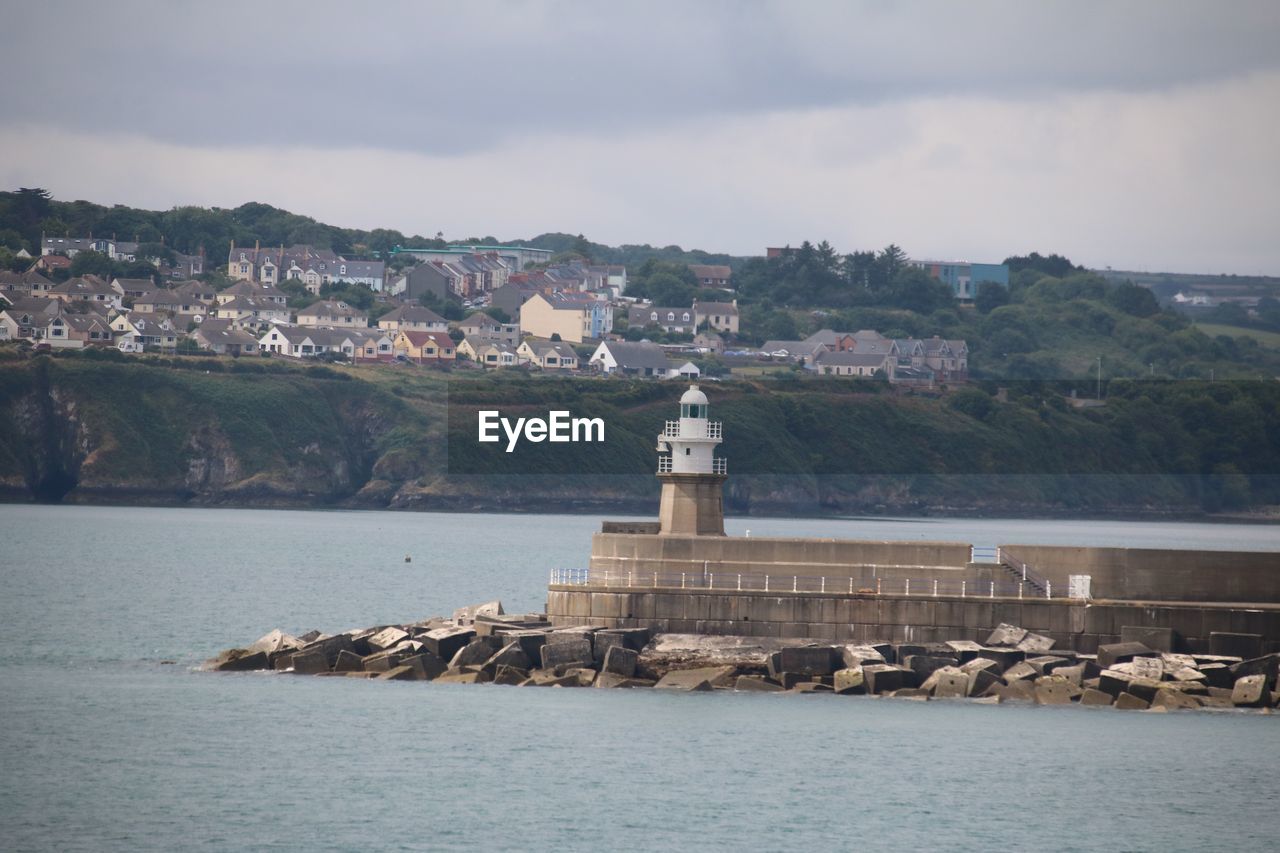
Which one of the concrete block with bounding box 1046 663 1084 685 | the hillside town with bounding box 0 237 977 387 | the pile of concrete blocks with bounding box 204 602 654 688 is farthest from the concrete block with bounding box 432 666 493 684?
the hillside town with bounding box 0 237 977 387

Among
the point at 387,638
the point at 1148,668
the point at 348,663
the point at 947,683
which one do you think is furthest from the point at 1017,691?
the point at 348,663

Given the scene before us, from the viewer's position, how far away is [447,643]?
38531 millimetres

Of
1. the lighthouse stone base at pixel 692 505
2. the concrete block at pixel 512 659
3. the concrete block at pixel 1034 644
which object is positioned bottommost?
the concrete block at pixel 512 659

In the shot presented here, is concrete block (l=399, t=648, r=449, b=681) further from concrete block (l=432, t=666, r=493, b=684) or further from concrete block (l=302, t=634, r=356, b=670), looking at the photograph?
concrete block (l=302, t=634, r=356, b=670)

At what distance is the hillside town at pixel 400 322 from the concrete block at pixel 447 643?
92354 mm

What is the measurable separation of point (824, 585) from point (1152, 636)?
19.8 ft

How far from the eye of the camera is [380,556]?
77312 millimetres

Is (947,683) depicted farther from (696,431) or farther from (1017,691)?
(696,431)

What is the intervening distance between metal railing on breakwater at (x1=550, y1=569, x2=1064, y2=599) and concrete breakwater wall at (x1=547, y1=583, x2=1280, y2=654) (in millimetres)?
267

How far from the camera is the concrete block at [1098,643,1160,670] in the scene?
35406mm

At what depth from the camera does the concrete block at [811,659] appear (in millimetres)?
35781

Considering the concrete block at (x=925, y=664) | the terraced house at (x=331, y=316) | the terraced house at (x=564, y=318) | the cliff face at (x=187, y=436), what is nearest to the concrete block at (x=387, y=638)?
the concrete block at (x=925, y=664)

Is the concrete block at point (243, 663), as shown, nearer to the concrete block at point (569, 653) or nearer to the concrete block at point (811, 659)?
the concrete block at point (569, 653)

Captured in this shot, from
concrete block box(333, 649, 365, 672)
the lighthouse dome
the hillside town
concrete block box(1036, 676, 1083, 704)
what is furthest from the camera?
the hillside town
